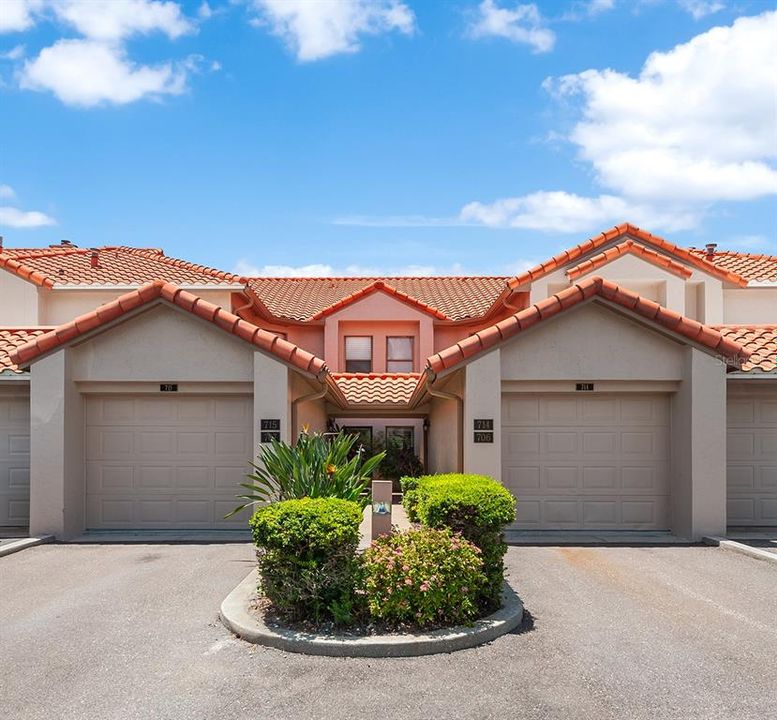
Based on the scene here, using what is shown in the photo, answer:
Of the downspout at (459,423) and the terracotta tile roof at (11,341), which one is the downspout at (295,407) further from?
the terracotta tile roof at (11,341)

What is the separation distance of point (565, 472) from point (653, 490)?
1599 millimetres

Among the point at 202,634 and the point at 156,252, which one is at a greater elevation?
the point at 156,252

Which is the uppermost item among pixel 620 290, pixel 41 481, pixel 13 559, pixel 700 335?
pixel 620 290

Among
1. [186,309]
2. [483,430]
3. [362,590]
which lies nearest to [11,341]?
[186,309]

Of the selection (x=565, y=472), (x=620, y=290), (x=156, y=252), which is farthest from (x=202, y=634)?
(x=156, y=252)

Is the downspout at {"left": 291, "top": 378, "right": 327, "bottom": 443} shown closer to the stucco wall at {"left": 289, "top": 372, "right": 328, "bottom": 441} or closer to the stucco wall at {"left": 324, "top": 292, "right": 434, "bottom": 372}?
the stucco wall at {"left": 289, "top": 372, "right": 328, "bottom": 441}

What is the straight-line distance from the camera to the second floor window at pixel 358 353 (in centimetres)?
2478

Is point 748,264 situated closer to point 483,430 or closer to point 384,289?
point 384,289

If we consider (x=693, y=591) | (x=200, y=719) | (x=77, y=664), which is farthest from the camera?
(x=693, y=591)

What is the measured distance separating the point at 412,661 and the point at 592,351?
755 cm

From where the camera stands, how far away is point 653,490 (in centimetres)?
1257

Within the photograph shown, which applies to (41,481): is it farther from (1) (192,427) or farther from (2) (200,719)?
(2) (200,719)

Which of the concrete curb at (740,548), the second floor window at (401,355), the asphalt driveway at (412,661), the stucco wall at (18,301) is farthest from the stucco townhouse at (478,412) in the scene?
the second floor window at (401,355)

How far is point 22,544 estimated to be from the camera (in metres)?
11.3
